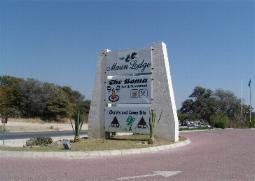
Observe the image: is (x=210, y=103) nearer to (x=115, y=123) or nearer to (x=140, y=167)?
(x=115, y=123)

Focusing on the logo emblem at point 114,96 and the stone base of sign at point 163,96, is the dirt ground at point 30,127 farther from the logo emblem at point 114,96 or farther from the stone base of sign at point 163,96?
the stone base of sign at point 163,96

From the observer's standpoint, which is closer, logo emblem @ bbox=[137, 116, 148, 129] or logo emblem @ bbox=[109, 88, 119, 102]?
logo emblem @ bbox=[137, 116, 148, 129]

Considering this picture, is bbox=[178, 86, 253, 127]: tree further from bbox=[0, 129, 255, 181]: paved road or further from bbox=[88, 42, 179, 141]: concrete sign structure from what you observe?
bbox=[0, 129, 255, 181]: paved road

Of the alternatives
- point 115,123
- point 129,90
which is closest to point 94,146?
point 115,123

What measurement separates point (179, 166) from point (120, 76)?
10219 millimetres

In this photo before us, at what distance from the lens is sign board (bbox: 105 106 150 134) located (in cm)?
1966

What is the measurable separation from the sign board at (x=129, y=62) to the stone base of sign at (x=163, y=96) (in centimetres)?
43

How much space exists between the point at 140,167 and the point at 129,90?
9421 millimetres

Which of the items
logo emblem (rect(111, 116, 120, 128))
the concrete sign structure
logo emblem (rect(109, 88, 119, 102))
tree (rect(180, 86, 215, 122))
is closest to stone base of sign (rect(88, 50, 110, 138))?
the concrete sign structure

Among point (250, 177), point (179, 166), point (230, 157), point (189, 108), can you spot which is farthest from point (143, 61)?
point (189, 108)

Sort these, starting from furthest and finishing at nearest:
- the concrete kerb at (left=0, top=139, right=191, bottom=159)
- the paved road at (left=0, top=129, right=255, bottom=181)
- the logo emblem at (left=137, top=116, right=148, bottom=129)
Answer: the logo emblem at (left=137, top=116, right=148, bottom=129), the concrete kerb at (left=0, top=139, right=191, bottom=159), the paved road at (left=0, top=129, right=255, bottom=181)

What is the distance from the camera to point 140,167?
11.2 meters

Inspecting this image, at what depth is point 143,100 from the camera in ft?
65.2

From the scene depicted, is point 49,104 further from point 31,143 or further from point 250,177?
Answer: point 250,177
